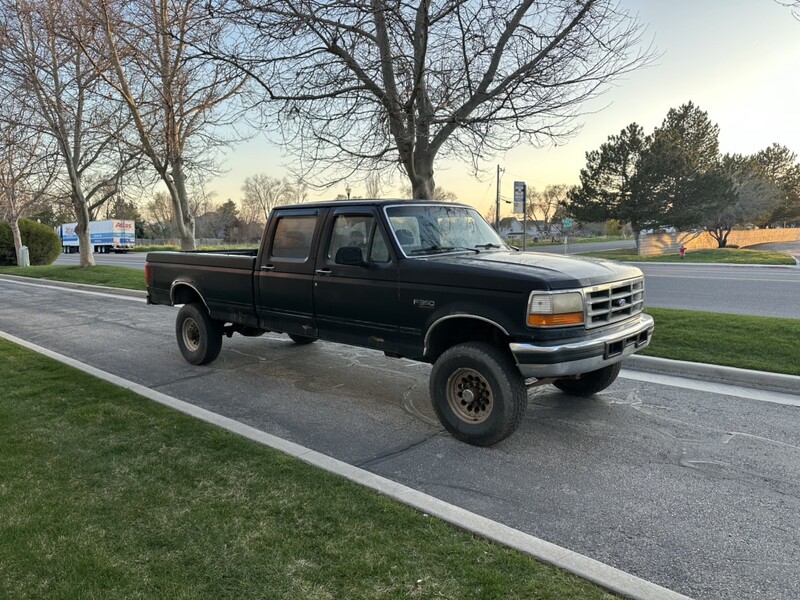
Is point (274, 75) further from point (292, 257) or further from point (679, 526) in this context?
point (679, 526)

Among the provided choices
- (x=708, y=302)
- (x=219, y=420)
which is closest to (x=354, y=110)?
(x=219, y=420)

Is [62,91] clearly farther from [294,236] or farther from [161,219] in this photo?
[161,219]

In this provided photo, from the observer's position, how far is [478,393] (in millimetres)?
4426

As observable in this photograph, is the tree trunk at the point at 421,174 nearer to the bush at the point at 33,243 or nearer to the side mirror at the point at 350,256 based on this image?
the side mirror at the point at 350,256

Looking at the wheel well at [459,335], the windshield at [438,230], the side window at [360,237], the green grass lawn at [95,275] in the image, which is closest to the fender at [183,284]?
the side window at [360,237]

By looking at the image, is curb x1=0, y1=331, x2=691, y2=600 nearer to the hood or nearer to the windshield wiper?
the hood

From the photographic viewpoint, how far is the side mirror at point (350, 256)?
192 inches

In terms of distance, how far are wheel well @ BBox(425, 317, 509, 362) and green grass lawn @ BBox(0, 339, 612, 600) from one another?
1.50 meters

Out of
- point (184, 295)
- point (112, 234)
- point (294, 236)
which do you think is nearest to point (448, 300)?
point (294, 236)

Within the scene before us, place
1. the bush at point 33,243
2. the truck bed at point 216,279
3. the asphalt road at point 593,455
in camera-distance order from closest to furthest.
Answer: the asphalt road at point 593,455
the truck bed at point 216,279
the bush at point 33,243

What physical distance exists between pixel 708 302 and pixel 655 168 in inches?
1200

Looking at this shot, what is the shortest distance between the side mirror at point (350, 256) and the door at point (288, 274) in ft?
2.36

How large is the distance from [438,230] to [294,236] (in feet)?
5.38

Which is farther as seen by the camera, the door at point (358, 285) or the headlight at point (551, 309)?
the door at point (358, 285)
